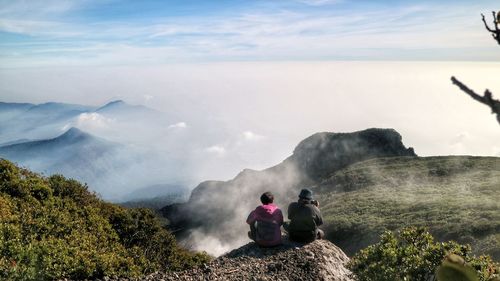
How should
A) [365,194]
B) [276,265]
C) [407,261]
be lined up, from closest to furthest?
1. [407,261]
2. [276,265]
3. [365,194]

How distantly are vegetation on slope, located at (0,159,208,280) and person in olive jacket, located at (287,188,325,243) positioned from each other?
5553 mm

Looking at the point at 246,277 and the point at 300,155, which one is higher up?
the point at 246,277

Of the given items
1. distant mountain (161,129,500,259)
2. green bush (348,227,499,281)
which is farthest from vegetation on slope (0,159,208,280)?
distant mountain (161,129,500,259)

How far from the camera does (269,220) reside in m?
14.8

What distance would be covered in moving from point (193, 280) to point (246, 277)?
61.8 inches

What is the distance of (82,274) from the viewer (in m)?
13.4

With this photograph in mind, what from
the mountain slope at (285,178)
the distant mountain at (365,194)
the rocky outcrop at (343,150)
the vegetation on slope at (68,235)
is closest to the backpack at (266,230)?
the vegetation on slope at (68,235)

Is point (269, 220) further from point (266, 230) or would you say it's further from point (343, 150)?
point (343, 150)

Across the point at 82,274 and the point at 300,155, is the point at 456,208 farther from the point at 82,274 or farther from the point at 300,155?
the point at 300,155

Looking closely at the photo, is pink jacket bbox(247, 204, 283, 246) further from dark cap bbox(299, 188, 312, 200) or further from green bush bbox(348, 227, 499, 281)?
green bush bbox(348, 227, 499, 281)

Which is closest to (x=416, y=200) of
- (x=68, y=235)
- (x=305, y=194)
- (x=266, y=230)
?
(x=305, y=194)

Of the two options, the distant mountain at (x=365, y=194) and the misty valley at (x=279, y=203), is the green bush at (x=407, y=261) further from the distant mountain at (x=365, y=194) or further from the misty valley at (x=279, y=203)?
the distant mountain at (x=365, y=194)

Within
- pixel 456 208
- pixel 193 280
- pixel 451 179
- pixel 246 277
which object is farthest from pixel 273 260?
pixel 451 179

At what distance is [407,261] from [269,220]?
17.1ft
